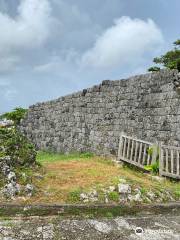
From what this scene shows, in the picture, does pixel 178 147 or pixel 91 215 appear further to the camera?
pixel 178 147

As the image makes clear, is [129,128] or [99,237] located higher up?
[129,128]

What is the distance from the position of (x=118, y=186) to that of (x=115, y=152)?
6615 mm

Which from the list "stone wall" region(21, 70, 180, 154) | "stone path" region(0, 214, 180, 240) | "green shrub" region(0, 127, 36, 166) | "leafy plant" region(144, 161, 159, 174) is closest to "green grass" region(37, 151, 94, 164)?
"stone wall" region(21, 70, 180, 154)

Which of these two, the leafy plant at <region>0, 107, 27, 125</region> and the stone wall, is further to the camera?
the leafy plant at <region>0, 107, 27, 125</region>

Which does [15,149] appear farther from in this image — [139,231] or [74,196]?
[139,231]

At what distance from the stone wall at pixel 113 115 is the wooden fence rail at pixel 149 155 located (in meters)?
0.58

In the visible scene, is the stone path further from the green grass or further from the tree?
the tree

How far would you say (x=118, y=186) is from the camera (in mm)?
7074

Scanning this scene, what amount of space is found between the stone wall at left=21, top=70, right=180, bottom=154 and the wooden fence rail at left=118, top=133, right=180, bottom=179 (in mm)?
576

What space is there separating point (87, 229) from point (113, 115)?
9036 millimetres

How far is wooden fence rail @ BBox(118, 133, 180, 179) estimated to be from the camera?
34.6 ft

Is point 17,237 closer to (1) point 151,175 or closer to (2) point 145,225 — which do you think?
(2) point 145,225

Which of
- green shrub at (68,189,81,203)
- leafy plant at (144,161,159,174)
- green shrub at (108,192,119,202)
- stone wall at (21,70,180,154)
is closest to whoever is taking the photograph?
green shrub at (68,189,81,203)

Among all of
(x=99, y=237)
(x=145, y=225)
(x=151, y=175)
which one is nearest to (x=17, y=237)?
(x=99, y=237)
